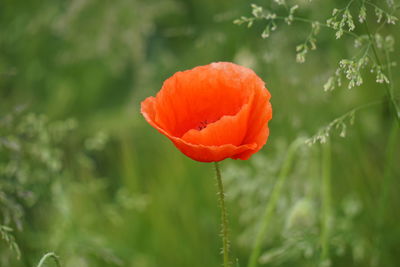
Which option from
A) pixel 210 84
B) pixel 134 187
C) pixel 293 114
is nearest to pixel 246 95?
pixel 210 84

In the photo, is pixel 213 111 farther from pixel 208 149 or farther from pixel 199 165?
pixel 199 165

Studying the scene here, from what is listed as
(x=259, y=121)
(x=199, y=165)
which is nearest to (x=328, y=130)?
(x=259, y=121)

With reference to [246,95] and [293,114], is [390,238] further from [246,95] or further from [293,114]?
[246,95]

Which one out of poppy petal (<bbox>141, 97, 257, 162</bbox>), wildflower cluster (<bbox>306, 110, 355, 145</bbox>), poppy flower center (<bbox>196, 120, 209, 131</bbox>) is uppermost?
poppy petal (<bbox>141, 97, 257, 162</bbox>)

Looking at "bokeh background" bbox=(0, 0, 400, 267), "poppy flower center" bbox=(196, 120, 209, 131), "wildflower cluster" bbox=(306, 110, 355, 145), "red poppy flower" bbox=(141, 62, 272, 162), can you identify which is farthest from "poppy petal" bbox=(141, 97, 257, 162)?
"bokeh background" bbox=(0, 0, 400, 267)

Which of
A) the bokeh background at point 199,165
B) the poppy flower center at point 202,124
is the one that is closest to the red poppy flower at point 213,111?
the poppy flower center at point 202,124

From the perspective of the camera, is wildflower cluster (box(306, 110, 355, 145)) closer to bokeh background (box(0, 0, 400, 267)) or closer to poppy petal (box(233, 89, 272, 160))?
poppy petal (box(233, 89, 272, 160))
